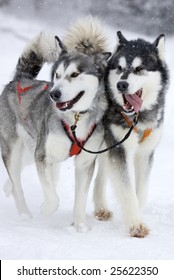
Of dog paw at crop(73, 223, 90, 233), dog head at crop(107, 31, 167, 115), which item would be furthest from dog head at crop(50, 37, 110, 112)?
dog paw at crop(73, 223, 90, 233)

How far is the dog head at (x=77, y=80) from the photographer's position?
4473 mm

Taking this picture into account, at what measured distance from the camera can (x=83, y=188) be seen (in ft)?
16.7

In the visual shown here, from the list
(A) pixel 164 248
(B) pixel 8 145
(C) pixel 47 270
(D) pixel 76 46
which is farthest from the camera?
(B) pixel 8 145

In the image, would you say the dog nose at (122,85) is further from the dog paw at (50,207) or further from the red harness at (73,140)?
the dog paw at (50,207)

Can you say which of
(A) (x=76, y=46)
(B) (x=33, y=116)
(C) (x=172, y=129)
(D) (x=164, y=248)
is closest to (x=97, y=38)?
(A) (x=76, y=46)

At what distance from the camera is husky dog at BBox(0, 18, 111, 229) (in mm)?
4652

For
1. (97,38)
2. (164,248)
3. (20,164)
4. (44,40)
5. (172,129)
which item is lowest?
(164,248)

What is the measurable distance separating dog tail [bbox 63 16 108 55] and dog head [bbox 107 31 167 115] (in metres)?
0.34

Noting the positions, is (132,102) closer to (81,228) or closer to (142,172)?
(142,172)

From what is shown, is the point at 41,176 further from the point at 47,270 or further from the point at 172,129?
the point at 172,129

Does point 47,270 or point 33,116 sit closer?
point 47,270

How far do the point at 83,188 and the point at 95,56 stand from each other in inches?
49.0

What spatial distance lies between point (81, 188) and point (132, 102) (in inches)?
38.4

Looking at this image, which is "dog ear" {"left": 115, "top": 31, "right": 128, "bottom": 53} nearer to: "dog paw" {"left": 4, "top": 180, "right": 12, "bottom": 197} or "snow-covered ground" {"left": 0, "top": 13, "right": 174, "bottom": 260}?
"snow-covered ground" {"left": 0, "top": 13, "right": 174, "bottom": 260}
